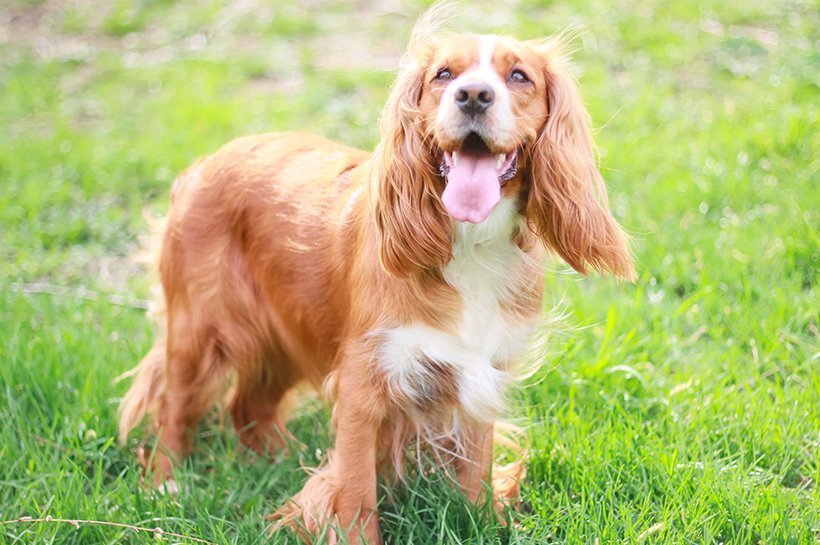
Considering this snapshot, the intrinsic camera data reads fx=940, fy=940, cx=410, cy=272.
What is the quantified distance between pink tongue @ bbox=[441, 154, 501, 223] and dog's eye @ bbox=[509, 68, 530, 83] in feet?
0.82

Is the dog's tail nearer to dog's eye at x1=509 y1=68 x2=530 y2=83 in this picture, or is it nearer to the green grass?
the green grass

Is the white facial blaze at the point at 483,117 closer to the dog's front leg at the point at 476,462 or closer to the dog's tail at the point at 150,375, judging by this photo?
the dog's front leg at the point at 476,462

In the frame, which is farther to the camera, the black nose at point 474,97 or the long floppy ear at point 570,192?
the long floppy ear at point 570,192

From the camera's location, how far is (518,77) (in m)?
2.64

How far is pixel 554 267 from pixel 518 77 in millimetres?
792

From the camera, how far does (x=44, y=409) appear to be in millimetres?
3576

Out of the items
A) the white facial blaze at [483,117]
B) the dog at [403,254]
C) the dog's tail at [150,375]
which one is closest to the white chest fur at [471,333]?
the dog at [403,254]

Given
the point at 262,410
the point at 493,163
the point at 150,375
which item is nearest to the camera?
the point at 493,163

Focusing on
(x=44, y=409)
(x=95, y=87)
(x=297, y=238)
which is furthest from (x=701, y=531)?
(x=95, y=87)

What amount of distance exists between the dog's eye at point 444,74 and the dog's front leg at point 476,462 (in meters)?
1.13

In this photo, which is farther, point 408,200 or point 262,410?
point 262,410

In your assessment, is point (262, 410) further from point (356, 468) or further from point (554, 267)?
point (554, 267)

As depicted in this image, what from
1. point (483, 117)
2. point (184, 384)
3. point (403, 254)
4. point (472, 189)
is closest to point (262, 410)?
point (184, 384)

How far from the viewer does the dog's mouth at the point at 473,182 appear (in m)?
2.49
